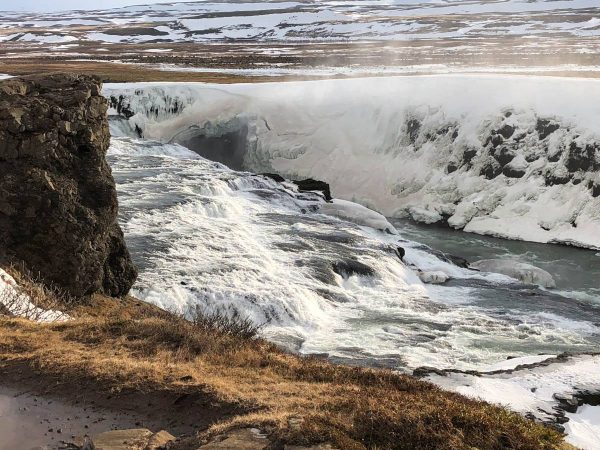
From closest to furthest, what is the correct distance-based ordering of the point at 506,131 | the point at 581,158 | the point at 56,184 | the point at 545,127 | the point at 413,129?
the point at 56,184
the point at 581,158
the point at 545,127
the point at 506,131
the point at 413,129

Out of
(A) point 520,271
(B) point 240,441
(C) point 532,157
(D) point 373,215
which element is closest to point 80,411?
(B) point 240,441

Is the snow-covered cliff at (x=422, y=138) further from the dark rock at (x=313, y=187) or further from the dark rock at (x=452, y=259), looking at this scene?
the dark rock at (x=452, y=259)

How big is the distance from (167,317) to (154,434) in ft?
19.2

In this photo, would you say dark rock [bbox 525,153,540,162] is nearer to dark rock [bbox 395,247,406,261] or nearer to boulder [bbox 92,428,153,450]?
dark rock [bbox 395,247,406,261]

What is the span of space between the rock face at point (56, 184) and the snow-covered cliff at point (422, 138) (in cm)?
1887

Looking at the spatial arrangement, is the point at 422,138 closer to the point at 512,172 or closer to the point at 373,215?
the point at 512,172

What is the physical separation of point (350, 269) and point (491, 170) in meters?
14.3

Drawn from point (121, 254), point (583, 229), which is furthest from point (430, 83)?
point (121, 254)

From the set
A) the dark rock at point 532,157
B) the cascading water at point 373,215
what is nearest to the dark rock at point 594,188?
the cascading water at point 373,215

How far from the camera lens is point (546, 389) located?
10.5 meters

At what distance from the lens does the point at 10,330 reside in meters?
8.87

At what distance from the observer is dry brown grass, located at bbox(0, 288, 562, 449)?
233 inches

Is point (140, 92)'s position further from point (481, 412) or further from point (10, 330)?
point (481, 412)

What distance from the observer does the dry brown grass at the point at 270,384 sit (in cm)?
591
